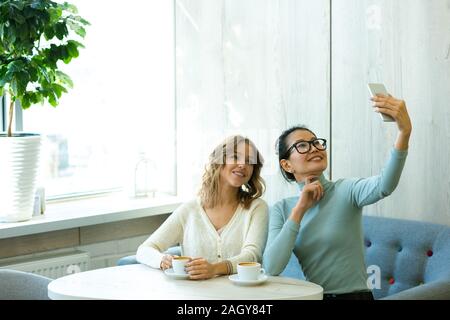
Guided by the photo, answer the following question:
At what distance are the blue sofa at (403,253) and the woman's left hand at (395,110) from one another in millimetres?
493

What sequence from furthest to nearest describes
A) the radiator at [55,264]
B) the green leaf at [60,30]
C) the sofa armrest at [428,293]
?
the radiator at [55,264]
the green leaf at [60,30]
the sofa armrest at [428,293]

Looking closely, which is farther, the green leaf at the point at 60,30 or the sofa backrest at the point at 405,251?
the green leaf at the point at 60,30

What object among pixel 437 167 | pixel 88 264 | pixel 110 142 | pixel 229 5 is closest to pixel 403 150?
pixel 437 167

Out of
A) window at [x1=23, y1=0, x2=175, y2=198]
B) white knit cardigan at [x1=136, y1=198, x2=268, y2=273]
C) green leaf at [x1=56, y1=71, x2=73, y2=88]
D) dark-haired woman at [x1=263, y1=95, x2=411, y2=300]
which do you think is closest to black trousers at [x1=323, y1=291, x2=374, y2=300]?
dark-haired woman at [x1=263, y1=95, x2=411, y2=300]

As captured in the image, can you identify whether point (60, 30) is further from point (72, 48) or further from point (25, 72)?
point (25, 72)

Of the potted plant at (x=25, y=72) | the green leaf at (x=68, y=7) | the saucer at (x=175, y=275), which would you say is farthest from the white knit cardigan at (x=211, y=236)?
the green leaf at (x=68, y=7)

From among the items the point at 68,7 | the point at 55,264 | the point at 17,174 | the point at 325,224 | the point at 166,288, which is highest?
the point at 68,7

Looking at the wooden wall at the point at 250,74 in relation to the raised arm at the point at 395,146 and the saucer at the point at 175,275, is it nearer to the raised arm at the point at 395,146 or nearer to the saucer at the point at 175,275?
the raised arm at the point at 395,146

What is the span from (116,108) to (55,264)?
95 cm

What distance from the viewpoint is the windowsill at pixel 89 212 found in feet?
9.48

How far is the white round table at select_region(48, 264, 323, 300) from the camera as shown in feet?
6.35

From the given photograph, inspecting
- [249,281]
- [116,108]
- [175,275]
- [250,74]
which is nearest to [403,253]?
[249,281]

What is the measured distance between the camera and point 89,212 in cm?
317

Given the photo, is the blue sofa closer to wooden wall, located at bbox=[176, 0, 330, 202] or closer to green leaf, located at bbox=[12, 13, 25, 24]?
wooden wall, located at bbox=[176, 0, 330, 202]
